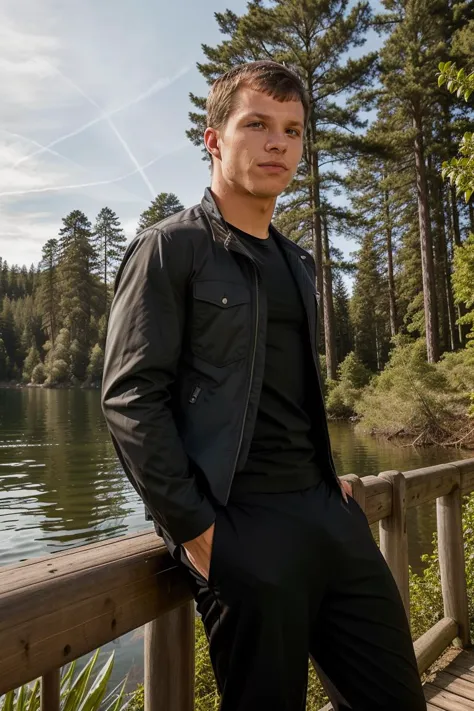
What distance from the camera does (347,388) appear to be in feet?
74.0

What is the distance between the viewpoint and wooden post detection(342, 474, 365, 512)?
208cm

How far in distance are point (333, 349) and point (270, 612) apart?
23.1 metres

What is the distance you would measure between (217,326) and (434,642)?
2.14 meters

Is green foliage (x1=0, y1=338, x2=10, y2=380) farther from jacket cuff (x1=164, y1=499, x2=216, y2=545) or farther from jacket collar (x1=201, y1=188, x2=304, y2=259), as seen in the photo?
jacket cuff (x1=164, y1=499, x2=216, y2=545)

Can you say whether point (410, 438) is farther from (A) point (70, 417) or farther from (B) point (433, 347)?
(A) point (70, 417)

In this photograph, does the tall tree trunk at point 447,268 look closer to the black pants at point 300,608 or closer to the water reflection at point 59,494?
the water reflection at point 59,494

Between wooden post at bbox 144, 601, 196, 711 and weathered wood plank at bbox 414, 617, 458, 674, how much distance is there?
1.44 meters

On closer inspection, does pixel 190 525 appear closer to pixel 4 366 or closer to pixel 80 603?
pixel 80 603

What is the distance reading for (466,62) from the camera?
63.3 ft

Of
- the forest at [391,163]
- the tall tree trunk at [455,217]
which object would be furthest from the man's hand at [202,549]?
the tall tree trunk at [455,217]

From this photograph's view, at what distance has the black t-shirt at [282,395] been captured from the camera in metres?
1.42

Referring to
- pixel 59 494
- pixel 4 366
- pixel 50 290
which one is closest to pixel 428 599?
pixel 59 494

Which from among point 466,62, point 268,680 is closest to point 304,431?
point 268,680

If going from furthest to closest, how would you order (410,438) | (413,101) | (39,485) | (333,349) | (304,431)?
(333,349), (413,101), (410,438), (39,485), (304,431)
